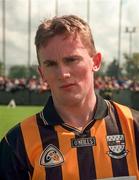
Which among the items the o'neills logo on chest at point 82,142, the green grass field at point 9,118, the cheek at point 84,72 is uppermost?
the cheek at point 84,72

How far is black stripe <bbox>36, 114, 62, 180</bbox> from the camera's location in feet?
7.75

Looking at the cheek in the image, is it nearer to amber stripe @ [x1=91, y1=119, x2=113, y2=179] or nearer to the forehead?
the forehead

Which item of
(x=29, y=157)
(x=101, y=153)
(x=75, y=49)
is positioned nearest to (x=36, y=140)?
(x=29, y=157)

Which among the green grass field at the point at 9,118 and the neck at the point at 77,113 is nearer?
the neck at the point at 77,113

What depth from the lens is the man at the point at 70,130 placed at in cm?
236

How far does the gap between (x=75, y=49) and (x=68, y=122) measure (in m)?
0.35

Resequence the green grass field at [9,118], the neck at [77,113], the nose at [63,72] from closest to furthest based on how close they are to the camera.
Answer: the nose at [63,72], the neck at [77,113], the green grass field at [9,118]

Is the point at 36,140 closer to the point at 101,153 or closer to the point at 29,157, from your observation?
the point at 29,157

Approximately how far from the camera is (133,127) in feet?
8.20

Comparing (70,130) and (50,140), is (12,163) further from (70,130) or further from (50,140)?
(70,130)

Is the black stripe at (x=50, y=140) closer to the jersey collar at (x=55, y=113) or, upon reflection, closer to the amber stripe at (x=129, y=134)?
the jersey collar at (x=55, y=113)

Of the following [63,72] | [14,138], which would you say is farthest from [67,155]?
[63,72]

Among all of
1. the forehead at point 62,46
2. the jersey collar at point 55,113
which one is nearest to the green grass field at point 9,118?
the jersey collar at point 55,113

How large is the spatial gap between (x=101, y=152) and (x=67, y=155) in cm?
15
